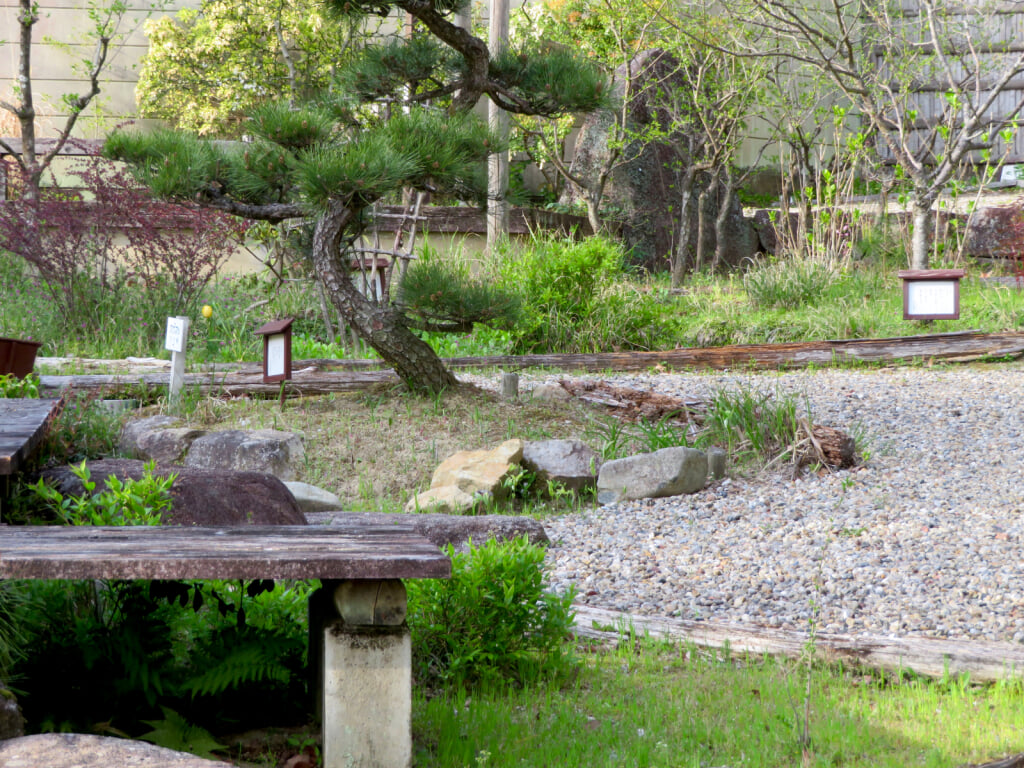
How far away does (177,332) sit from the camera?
5438 millimetres

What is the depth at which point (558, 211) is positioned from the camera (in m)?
12.7

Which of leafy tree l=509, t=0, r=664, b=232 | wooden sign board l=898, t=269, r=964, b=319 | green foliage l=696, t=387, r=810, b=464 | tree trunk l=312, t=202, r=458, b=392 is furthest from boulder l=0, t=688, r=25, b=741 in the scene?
leafy tree l=509, t=0, r=664, b=232

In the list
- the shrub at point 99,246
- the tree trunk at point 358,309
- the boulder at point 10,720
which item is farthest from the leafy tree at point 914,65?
the boulder at point 10,720

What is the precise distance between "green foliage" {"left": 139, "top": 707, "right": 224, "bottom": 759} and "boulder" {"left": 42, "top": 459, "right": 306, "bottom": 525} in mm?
1147

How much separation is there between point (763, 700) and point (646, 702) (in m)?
0.28

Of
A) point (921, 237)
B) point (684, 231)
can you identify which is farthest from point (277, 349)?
point (684, 231)

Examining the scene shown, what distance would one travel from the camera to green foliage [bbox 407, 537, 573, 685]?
2.57m

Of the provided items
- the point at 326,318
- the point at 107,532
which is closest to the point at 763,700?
the point at 107,532

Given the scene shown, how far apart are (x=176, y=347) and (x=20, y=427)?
234 centimetres

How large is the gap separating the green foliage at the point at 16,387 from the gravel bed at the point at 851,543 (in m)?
2.34

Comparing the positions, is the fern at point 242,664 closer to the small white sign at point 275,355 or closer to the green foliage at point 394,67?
the small white sign at point 275,355

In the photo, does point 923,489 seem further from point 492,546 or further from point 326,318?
point 326,318

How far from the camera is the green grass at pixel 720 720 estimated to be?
2.10m

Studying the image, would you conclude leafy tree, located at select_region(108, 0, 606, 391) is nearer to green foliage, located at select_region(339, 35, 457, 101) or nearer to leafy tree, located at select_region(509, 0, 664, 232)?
green foliage, located at select_region(339, 35, 457, 101)
